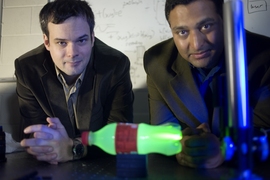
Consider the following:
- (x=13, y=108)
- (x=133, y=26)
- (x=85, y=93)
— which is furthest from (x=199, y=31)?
(x=13, y=108)

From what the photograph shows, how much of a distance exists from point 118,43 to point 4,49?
2.39 ft

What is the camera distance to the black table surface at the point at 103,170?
31.9 inches

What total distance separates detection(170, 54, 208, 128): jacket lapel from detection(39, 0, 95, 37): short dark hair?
47cm

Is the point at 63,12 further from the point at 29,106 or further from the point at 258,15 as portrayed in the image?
the point at 258,15

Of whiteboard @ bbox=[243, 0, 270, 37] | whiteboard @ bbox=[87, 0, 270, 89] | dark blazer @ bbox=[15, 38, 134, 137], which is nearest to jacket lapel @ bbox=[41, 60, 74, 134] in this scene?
dark blazer @ bbox=[15, 38, 134, 137]

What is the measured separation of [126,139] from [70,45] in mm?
716

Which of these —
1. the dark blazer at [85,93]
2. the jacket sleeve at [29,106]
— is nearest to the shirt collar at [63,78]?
the dark blazer at [85,93]

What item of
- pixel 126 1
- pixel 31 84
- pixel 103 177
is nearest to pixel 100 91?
pixel 31 84

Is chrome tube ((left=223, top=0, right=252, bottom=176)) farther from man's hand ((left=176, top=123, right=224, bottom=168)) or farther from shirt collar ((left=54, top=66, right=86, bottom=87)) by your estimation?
shirt collar ((left=54, top=66, right=86, bottom=87))

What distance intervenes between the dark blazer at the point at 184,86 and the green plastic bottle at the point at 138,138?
48cm

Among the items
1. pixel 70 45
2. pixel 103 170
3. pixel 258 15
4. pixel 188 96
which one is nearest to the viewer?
pixel 103 170

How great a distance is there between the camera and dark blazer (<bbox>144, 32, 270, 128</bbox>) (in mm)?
1086

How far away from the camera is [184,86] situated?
120 cm

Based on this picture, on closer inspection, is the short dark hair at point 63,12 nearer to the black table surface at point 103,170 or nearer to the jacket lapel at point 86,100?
the jacket lapel at point 86,100
